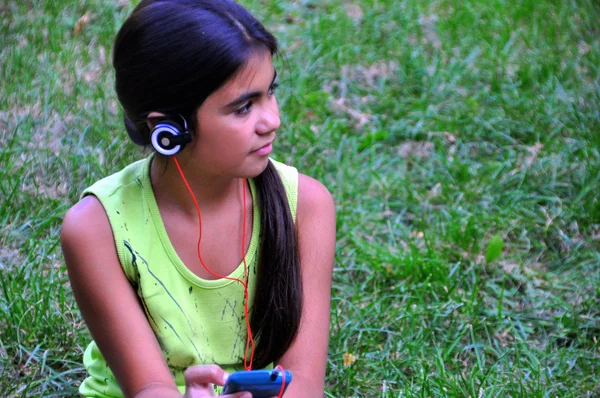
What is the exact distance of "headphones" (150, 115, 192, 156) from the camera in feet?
6.45

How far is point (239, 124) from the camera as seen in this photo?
2.01 metres

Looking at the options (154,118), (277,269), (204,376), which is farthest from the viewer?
(277,269)

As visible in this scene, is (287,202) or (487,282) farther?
(487,282)

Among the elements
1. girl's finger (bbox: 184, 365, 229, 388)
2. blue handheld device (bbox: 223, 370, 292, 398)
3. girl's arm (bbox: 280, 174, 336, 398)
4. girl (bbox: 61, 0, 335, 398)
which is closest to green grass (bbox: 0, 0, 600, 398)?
girl's arm (bbox: 280, 174, 336, 398)

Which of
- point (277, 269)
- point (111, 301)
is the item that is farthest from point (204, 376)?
point (277, 269)

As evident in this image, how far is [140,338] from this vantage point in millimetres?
2041

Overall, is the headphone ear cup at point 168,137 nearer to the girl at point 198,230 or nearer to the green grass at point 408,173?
the girl at point 198,230

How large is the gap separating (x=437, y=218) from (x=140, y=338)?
2033mm

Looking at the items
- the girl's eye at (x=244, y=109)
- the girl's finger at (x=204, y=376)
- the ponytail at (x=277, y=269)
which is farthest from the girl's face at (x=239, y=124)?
the girl's finger at (x=204, y=376)

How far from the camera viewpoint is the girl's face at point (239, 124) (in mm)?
1989

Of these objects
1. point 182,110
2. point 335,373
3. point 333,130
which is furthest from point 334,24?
point 182,110

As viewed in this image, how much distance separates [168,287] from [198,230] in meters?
0.19

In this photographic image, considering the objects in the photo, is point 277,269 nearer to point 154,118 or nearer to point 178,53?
point 154,118

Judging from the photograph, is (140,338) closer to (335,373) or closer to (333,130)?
(335,373)
